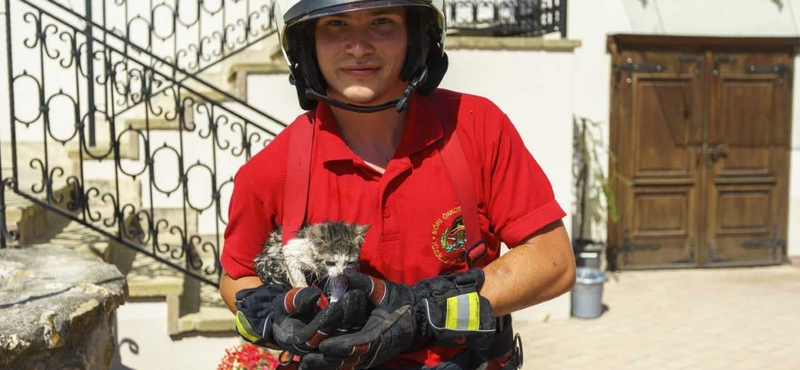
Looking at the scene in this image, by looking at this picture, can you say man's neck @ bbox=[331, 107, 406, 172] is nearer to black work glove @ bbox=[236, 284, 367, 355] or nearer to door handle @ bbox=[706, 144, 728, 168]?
black work glove @ bbox=[236, 284, 367, 355]

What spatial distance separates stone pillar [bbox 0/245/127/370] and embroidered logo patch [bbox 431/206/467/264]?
5.70ft

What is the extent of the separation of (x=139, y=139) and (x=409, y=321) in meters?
5.00

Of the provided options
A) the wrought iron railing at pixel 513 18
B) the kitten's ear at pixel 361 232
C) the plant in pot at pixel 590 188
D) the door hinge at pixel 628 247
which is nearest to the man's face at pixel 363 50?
the kitten's ear at pixel 361 232

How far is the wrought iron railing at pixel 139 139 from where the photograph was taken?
496cm

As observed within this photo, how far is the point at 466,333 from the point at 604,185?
619cm

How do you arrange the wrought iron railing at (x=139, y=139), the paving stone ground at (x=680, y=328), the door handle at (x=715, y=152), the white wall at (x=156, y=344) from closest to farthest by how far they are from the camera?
the white wall at (x=156, y=344) → the wrought iron railing at (x=139, y=139) → the paving stone ground at (x=680, y=328) → the door handle at (x=715, y=152)

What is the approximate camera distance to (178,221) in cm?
605

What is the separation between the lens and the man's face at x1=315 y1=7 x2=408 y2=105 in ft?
5.93

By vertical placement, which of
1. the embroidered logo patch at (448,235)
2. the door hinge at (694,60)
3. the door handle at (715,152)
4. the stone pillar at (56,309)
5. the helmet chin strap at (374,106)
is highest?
the door hinge at (694,60)

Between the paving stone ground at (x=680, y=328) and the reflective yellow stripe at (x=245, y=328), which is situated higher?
the reflective yellow stripe at (x=245, y=328)

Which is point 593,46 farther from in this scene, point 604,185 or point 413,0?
point 413,0

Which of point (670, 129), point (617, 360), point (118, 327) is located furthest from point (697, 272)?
point (118, 327)

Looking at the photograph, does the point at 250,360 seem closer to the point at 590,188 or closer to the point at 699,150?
the point at 590,188

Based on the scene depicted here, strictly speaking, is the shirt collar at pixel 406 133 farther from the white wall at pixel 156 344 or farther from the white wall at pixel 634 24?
the white wall at pixel 634 24
